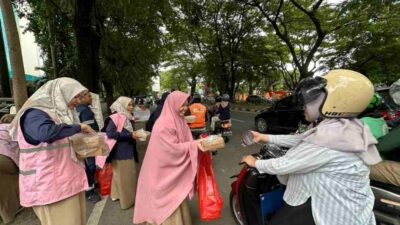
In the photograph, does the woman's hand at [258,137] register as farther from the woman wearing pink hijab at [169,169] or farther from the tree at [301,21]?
the tree at [301,21]

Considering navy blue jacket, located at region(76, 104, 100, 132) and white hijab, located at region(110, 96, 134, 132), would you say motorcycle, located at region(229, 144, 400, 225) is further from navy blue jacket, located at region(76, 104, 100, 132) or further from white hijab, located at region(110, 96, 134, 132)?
navy blue jacket, located at region(76, 104, 100, 132)

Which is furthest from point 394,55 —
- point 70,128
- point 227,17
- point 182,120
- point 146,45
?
point 70,128

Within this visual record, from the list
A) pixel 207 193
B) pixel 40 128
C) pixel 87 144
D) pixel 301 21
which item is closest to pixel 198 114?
pixel 207 193

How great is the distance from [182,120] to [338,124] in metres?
1.66

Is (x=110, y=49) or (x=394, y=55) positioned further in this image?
(x=394, y=55)

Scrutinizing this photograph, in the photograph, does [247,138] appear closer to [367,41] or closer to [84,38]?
[84,38]

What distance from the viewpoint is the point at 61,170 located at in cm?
232

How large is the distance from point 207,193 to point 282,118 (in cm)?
668

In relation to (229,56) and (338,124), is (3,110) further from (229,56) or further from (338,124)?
(229,56)

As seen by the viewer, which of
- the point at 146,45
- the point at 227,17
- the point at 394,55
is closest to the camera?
the point at 146,45

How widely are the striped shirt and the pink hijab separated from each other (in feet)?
3.70

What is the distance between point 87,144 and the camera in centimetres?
244

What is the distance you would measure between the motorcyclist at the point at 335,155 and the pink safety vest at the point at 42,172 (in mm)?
1792

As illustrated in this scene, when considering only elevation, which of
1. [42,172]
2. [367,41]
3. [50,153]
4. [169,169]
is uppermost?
[367,41]
